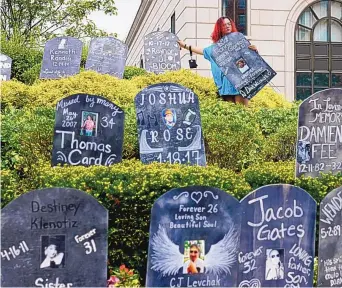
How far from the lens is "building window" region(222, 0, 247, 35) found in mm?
19281

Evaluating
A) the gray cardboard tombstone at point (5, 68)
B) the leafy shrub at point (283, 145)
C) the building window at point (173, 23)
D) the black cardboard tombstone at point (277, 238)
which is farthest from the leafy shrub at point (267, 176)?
the building window at point (173, 23)

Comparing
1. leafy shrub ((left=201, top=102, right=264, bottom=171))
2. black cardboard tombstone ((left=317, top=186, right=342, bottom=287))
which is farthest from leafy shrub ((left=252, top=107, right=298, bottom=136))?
black cardboard tombstone ((left=317, top=186, right=342, bottom=287))

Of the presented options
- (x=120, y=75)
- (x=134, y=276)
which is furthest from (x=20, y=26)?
(x=134, y=276)

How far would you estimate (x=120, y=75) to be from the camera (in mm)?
12250

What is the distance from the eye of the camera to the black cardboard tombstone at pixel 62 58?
12195 mm

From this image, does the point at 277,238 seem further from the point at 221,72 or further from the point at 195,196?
the point at 221,72

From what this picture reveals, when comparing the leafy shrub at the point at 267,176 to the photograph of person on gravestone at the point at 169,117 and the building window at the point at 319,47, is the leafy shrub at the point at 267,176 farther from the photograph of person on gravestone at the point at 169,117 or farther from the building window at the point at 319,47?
the building window at the point at 319,47

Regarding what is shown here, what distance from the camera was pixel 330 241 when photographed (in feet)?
15.2

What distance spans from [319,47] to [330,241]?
16.5m

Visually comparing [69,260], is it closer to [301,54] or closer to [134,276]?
[134,276]

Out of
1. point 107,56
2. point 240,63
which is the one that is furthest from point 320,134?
point 107,56

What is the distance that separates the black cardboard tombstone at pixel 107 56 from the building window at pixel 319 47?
913 centimetres

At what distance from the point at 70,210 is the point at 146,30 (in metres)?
28.1

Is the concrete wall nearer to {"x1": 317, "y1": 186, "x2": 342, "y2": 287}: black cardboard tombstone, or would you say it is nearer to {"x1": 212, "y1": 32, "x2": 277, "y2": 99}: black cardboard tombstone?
{"x1": 212, "y1": 32, "x2": 277, "y2": 99}: black cardboard tombstone
